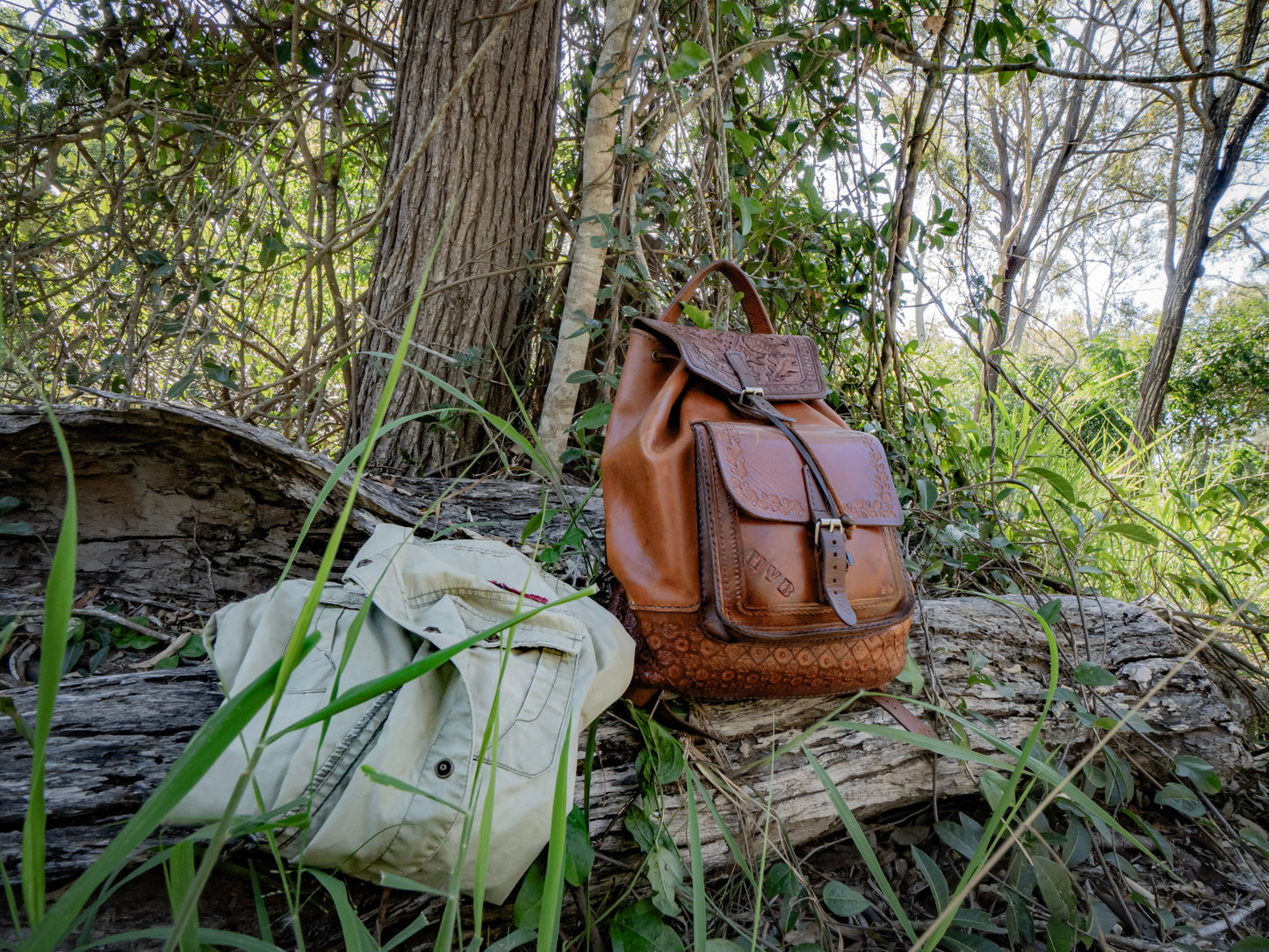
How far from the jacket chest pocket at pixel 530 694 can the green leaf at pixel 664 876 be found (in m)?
0.24

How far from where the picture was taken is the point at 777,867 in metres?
1.04

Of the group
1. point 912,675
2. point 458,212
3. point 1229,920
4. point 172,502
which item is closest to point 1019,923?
point 912,675

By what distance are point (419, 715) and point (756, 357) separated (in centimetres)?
94

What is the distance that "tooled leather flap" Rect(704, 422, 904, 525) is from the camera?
1.08 m

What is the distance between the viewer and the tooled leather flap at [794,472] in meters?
1.08

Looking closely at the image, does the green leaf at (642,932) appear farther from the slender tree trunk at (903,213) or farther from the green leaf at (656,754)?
the slender tree trunk at (903,213)

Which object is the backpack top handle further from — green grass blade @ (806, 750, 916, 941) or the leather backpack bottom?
green grass blade @ (806, 750, 916, 941)

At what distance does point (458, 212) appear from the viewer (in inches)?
87.3

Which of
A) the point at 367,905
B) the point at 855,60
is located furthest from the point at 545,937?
the point at 855,60

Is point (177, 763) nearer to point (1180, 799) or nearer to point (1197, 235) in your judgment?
point (1180, 799)

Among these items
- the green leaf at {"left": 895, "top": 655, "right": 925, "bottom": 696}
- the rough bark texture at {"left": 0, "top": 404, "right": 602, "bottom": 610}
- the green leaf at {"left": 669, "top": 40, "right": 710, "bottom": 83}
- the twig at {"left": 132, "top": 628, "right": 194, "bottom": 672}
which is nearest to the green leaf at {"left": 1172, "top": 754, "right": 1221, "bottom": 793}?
the green leaf at {"left": 895, "top": 655, "right": 925, "bottom": 696}

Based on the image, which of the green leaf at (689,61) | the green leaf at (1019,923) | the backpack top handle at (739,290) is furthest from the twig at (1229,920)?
the green leaf at (689,61)

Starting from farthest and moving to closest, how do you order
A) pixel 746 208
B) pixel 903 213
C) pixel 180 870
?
pixel 903 213, pixel 746 208, pixel 180 870

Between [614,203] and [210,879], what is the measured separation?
203cm
